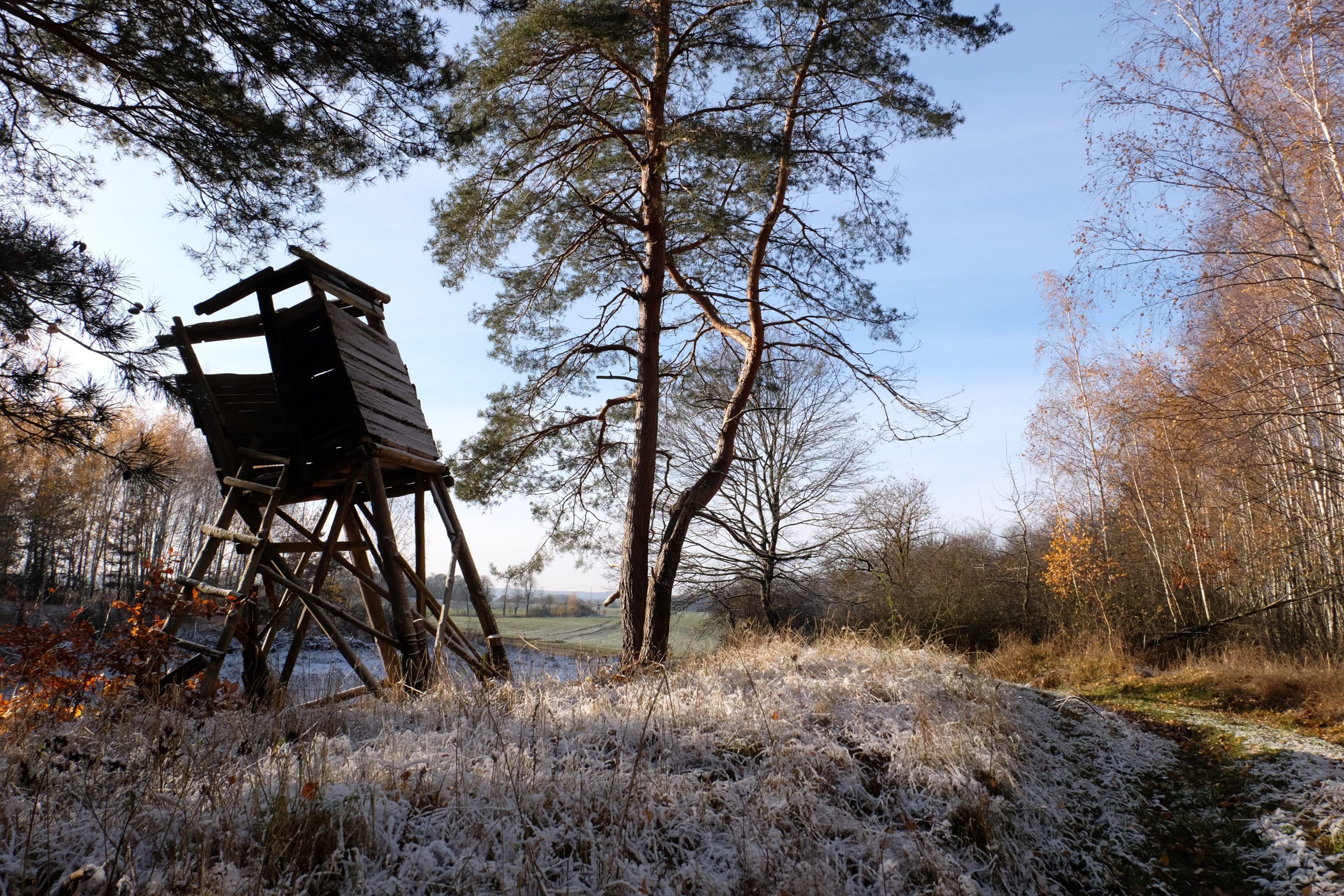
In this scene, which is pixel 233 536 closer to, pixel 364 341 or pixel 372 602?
pixel 372 602

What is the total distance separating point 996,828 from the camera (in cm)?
404

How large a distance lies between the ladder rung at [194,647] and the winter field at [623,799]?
0.82 meters

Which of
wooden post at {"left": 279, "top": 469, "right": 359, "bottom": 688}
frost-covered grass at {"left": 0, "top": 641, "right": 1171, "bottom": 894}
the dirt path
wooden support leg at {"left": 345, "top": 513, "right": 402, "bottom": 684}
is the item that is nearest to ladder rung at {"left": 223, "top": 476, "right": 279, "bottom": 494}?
wooden post at {"left": 279, "top": 469, "right": 359, "bottom": 688}

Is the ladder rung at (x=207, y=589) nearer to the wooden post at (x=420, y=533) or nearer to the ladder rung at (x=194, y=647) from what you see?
the ladder rung at (x=194, y=647)

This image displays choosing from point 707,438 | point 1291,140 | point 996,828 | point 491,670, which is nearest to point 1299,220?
point 1291,140

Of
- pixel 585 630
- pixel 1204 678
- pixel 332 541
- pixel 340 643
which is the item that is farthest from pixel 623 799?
pixel 585 630

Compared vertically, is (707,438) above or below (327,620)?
above

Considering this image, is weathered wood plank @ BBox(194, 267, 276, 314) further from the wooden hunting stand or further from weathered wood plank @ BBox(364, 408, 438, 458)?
weathered wood plank @ BBox(364, 408, 438, 458)

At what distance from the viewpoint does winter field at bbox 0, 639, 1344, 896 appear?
8.96 ft

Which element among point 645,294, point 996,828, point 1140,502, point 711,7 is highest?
point 711,7

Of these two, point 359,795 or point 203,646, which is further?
point 203,646

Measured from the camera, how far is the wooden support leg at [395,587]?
609cm

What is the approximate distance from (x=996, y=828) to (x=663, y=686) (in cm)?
233

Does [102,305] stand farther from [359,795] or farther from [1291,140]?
[1291,140]
